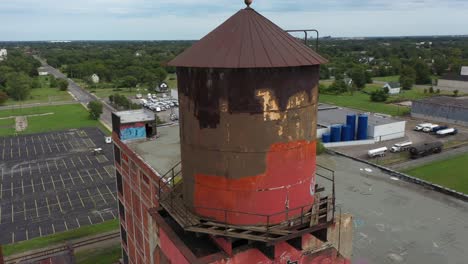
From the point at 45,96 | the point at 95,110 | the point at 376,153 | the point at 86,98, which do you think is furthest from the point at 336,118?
the point at 45,96

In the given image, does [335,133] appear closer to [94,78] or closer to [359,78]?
[359,78]

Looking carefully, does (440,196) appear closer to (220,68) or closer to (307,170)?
(307,170)

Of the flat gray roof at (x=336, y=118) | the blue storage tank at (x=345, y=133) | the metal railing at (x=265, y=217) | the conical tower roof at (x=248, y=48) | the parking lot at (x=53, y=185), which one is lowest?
the parking lot at (x=53, y=185)

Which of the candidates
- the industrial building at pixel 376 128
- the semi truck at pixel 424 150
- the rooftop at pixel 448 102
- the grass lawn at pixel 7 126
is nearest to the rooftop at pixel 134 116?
the industrial building at pixel 376 128

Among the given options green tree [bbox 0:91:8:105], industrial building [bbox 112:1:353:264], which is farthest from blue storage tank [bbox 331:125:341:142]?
green tree [bbox 0:91:8:105]

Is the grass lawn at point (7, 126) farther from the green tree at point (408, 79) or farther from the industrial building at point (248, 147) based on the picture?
the green tree at point (408, 79)

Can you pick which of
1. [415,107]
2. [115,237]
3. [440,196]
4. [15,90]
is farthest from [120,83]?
[440,196]
